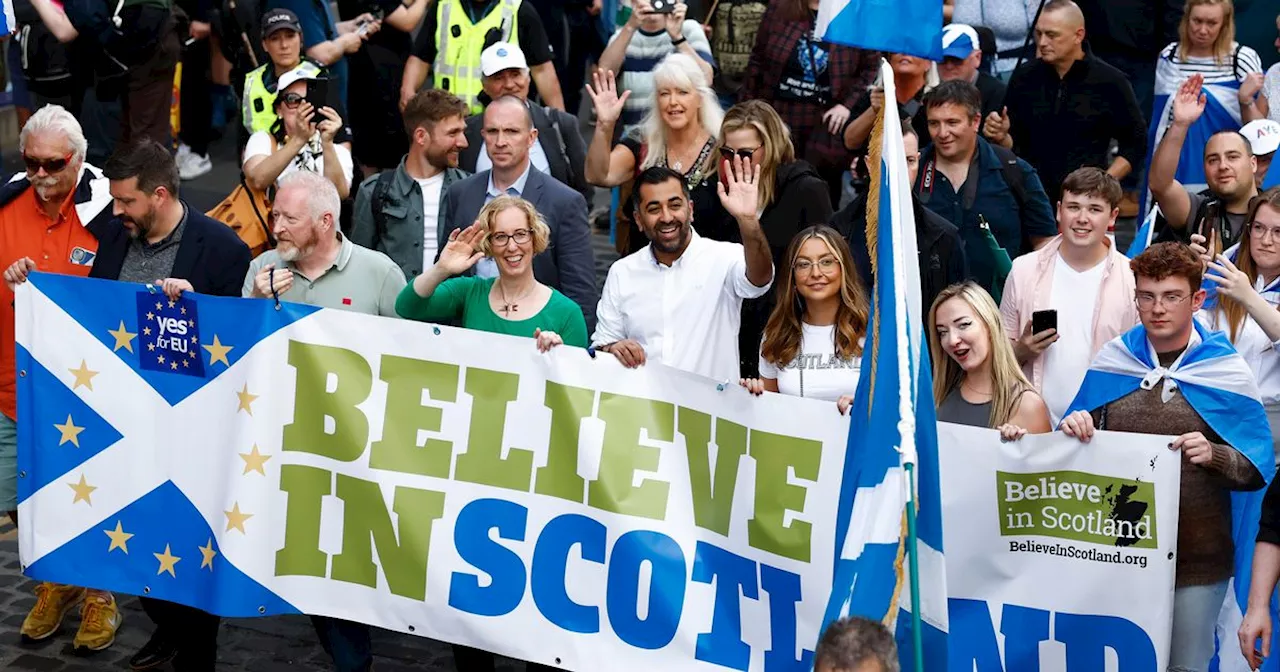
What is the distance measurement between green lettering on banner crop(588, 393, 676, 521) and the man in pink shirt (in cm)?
150

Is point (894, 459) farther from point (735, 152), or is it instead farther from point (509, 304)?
point (735, 152)

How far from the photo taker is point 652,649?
6.04 m

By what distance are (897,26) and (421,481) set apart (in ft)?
9.61

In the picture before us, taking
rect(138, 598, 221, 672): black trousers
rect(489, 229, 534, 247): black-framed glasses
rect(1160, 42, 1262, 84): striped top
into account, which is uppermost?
rect(1160, 42, 1262, 84): striped top

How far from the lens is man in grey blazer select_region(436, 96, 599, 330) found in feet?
24.2

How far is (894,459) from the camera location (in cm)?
433

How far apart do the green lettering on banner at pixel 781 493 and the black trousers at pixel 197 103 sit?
851cm

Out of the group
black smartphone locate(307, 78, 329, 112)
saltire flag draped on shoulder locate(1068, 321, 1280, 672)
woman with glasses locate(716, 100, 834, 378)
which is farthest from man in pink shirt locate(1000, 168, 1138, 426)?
black smartphone locate(307, 78, 329, 112)

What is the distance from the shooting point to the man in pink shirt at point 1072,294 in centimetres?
665

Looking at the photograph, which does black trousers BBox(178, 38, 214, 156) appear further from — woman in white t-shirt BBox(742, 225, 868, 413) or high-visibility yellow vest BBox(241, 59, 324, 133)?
woman in white t-shirt BBox(742, 225, 868, 413)

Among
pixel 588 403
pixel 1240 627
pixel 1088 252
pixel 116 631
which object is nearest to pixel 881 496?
pixel 1240 627

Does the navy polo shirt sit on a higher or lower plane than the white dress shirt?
higher

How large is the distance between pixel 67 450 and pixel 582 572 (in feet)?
6.87

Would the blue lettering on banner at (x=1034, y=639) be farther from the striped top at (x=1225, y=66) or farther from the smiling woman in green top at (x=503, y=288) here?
the striped top at (x=1225, y=66)
